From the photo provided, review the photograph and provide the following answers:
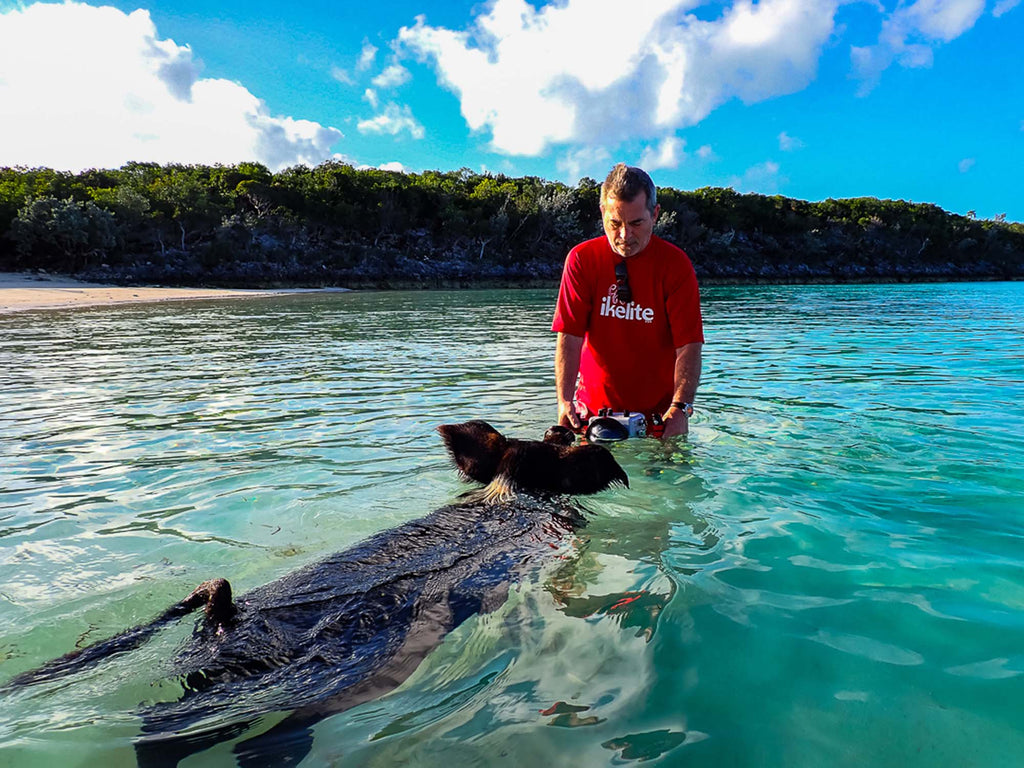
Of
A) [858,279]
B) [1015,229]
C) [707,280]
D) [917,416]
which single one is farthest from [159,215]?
[1015,229]

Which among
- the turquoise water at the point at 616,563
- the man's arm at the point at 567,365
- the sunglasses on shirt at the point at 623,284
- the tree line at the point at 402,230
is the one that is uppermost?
the tree line at the point at 402,230

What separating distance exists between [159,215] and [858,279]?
72.5 metres

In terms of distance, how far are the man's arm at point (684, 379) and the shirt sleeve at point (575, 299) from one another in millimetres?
875

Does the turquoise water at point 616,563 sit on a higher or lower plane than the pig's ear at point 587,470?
lower

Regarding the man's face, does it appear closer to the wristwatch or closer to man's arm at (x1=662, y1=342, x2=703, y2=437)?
man's arm at (x1=662, y1=342, x2=703, y2=437)

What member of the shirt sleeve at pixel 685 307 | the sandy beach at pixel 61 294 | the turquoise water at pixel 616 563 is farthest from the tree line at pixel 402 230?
the shirt sleeve at pixel 685 307

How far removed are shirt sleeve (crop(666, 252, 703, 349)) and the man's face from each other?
1.38 ft

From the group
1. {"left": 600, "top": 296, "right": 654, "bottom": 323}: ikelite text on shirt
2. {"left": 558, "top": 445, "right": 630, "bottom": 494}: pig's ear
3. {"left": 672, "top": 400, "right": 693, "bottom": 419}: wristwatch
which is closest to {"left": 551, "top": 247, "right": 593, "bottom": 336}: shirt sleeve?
{"left": 600, "top": 296, "right": 654, "bottom": 323}: ikelite text on shirt

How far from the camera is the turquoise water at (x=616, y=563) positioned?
2.22m

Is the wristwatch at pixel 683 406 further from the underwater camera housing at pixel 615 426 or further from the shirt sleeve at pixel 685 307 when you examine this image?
the shirt sleeve at pixel 685 307

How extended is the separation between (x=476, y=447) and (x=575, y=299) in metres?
1.90

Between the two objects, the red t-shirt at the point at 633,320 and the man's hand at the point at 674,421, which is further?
the red t-shirt at the point at 633,320

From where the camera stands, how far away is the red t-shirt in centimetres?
506

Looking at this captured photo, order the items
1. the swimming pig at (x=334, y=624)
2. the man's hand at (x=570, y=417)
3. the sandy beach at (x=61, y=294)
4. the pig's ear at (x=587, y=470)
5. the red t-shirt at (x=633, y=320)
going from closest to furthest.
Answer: the swimming pig at (x=334, y=624) < the pig's ear at (x=587, y=470) < the man's hand at (x=570, y=417) < the red t-shirt at (x=633, y=320) < the sandy beach at (x=61, y=294)
